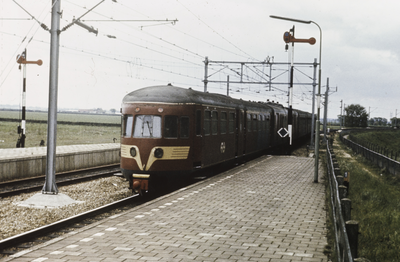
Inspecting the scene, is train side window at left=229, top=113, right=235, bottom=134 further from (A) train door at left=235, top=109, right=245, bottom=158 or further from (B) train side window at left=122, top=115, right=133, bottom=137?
(B) train side window at left=122, top=115, right=133, bottom=137

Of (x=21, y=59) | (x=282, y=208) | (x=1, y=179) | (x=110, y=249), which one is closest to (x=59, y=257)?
(x=110, y=249)

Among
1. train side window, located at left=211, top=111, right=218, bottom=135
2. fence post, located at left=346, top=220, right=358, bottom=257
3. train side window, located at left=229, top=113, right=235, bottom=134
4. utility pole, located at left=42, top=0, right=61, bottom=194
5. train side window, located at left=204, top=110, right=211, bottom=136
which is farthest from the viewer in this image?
train side window, located at left=229, top=113, right=235, bottom=134

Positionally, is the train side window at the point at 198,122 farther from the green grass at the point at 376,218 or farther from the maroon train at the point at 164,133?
the green grass at the point at 376,218

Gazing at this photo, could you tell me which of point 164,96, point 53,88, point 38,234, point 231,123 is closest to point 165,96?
point 164,96

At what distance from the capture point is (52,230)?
9.33 metres

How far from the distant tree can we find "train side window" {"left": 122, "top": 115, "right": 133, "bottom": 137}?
12184cm

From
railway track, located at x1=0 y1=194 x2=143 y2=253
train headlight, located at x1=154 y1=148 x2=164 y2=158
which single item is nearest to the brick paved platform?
railway track, located at x1=0 y1=194 x2=143 y2=253

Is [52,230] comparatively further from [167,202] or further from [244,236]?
[244,236]

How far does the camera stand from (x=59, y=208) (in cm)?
1177

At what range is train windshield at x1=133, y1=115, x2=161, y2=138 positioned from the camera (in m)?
13.7

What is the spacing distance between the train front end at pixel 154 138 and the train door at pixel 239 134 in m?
5.82

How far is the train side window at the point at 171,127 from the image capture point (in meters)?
13.8

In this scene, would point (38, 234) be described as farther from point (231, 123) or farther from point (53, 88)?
point (231, 123)

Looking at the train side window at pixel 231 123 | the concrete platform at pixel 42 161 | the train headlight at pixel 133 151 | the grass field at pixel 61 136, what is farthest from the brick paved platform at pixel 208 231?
the grass field at pixel 61 136
